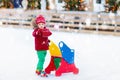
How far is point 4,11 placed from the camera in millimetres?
26156

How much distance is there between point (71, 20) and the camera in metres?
22.3

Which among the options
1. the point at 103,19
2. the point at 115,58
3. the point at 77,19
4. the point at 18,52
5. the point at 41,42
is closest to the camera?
the point at 41,42

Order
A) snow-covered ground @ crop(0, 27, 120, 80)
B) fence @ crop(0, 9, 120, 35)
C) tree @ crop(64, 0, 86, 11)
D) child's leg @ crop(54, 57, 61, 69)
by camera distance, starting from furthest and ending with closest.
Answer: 1. tree @ crop(64, 0, 86, 11)
2. fence @ crop(0, 9, 120, 35)
3. child's leg @ crop(54, 57, 61, 69)
4. snow-covered ground @ crop(0, 27, 120, 80)

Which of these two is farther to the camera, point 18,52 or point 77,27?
point 77,27

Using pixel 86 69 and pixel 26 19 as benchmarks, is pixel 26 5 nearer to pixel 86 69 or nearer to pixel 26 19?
pixel 26 19

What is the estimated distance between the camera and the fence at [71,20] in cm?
2031

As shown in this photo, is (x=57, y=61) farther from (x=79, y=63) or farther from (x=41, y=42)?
(x=79, y=63)

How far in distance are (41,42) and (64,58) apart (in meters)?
0.57

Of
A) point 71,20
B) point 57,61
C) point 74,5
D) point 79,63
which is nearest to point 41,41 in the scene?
point 57,61

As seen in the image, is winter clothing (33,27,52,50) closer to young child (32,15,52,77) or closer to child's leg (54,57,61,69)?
young child (32,15,52,77)

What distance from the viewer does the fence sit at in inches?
800

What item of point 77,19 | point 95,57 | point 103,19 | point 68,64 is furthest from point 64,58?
point 77,19

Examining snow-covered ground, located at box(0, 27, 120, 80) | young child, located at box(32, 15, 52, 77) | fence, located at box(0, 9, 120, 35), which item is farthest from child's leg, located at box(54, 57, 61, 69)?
fence, located at box(0, 9, 120, 35)

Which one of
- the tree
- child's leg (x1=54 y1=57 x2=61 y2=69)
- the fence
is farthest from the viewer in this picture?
the tree
